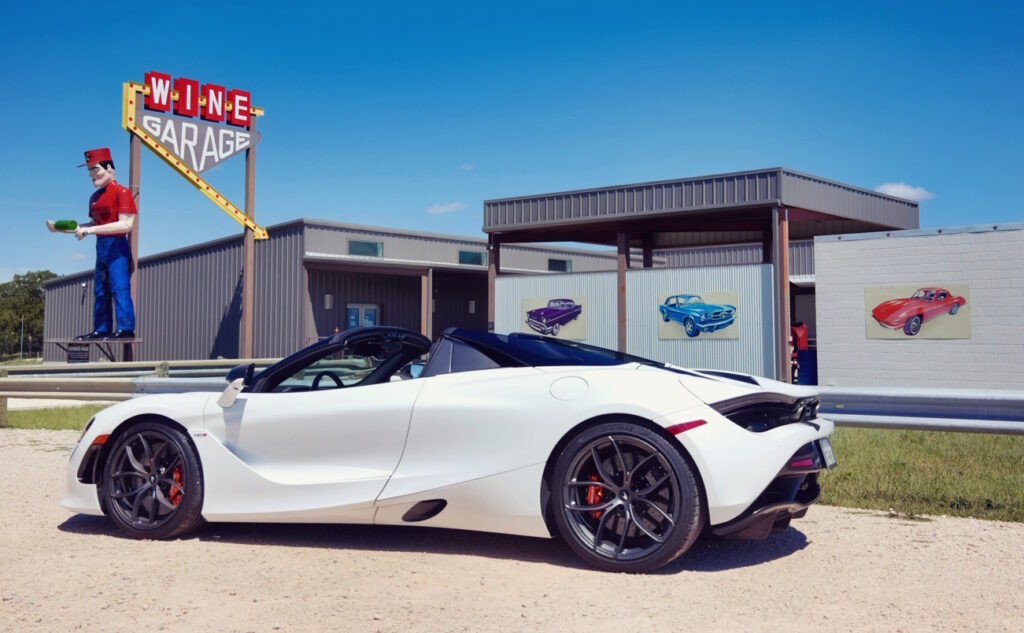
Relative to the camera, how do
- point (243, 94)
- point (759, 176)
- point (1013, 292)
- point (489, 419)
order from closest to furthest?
point (489, 419)
point (1013, 292)
point (759, 176)
point (243, 94)

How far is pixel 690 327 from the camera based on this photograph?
2017 centimetres

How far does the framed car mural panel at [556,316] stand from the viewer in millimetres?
22125

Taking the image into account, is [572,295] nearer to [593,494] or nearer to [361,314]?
[361,314]

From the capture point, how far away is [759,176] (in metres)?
18.5

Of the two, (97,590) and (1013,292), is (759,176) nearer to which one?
(1013,292)

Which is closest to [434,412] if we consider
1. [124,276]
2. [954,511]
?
[954,511]

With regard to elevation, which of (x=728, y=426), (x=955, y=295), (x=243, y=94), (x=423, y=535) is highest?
(x=243, y=94)

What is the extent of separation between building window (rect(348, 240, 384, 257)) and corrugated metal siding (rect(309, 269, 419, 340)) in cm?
107

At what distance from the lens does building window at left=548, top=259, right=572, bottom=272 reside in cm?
3309

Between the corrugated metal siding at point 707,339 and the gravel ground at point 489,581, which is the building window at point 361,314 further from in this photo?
the gravel ground at point 489,581

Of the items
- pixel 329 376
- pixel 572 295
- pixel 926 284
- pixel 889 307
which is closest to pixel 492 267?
pixel 572 295

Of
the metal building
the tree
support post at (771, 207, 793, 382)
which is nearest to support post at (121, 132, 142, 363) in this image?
the metal building

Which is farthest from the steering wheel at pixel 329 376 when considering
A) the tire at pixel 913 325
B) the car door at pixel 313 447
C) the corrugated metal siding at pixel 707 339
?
the corrugated metal siding at pixel 707 339

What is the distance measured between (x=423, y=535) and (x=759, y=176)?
15279 millimetres
